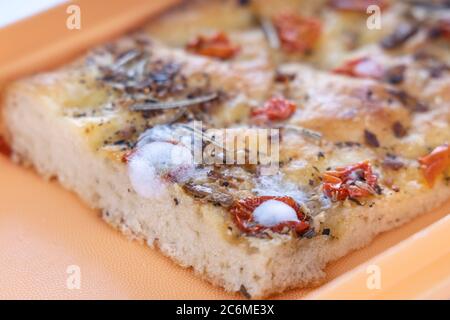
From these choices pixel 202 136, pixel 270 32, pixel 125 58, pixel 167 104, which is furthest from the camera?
pixel 270 32

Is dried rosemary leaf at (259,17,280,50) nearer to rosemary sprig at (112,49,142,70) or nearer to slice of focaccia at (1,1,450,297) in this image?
slice of focaccia at (1,1,450,297)

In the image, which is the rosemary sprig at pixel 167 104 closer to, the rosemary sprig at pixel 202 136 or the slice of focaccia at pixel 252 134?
the slice of focaccia at pixel 252 134

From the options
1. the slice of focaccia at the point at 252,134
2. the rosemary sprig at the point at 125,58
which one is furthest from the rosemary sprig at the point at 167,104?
the rosemary sprig at the point at 125,58

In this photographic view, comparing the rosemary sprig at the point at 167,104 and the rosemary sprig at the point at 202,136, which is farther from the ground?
the rosemary sprig at the point at 167,104

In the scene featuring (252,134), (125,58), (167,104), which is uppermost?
(125,58)

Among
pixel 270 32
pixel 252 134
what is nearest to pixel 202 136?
A: pixel 252 134

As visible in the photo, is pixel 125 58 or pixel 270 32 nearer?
pixel 125 58

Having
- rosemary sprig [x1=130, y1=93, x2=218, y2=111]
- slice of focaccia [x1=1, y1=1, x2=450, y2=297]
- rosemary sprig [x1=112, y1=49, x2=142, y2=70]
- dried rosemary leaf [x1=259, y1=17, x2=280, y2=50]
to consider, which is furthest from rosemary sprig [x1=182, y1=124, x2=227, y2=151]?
dried rosemary leaf [x1=259, y1=17, x2=280, y2=50]

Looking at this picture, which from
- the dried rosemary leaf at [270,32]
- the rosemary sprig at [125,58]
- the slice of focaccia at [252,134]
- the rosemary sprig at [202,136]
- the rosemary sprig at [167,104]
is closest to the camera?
the slice of focaccia at [252,134]

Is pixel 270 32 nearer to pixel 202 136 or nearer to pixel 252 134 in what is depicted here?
pixel 252 134
